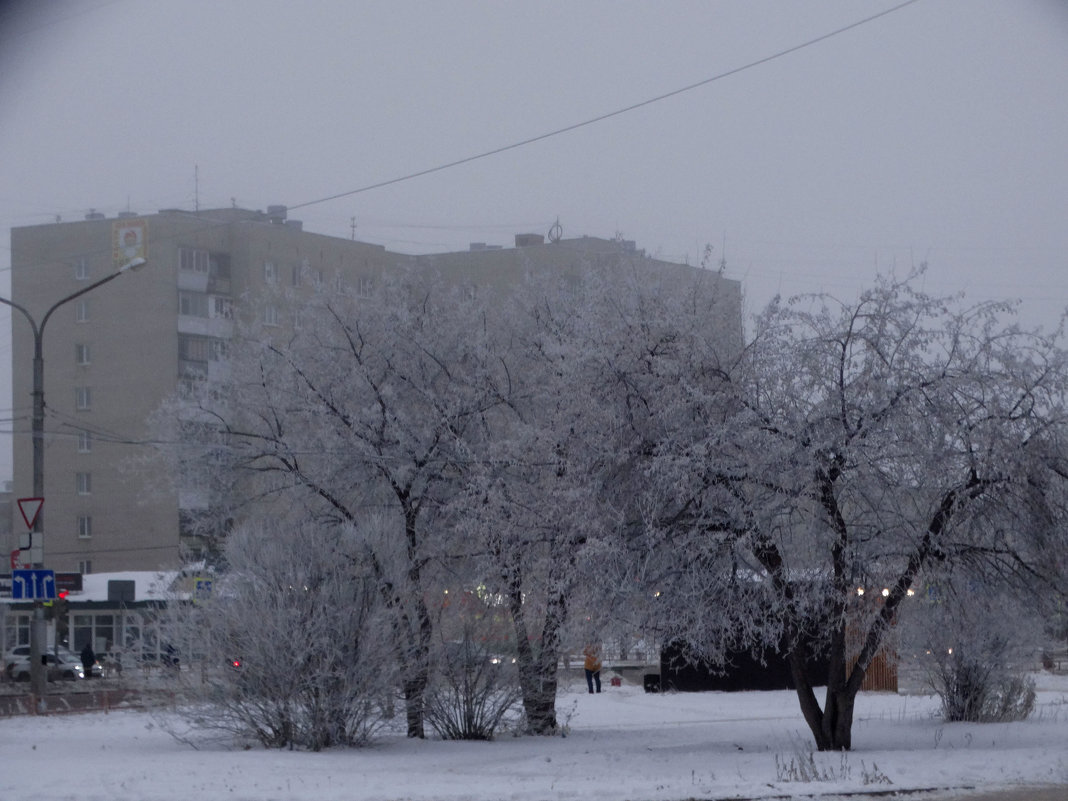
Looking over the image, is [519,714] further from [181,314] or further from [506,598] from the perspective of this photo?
[181,314]

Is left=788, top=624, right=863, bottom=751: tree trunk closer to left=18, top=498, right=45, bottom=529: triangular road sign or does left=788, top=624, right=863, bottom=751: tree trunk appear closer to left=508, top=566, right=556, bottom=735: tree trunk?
left=508, top=566, right=556, bottom=735: tree trunk

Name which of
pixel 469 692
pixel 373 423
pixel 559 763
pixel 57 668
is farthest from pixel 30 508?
pixel 57 668

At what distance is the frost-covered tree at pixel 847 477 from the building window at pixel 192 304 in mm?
54934

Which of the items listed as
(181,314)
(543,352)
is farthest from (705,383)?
(181,314)

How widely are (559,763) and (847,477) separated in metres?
5.30

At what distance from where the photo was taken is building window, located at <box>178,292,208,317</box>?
67.1 metres

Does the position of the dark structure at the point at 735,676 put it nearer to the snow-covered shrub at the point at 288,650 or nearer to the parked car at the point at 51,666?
the snow-covered shrub at the point at 288,650

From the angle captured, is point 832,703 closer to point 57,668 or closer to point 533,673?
point 533,673

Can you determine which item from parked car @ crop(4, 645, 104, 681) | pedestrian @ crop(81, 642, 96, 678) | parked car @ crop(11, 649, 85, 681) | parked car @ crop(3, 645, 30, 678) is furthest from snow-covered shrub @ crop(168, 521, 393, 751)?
parked car @ crop(3, 645, 30, 678)

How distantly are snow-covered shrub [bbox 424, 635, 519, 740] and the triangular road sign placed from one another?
9.72m

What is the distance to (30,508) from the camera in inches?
963

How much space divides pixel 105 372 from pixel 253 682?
53.6m

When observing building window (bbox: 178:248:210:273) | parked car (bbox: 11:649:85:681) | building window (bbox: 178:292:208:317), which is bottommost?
parked car (bbox: 11:649:85:681)

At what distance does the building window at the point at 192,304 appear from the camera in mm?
67062
